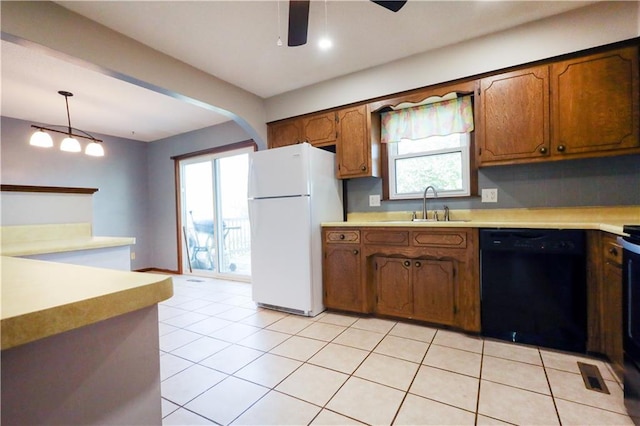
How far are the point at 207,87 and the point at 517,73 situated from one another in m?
2.75

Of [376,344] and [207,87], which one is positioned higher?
[207,87]

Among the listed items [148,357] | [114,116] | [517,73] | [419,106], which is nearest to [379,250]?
[419,106]

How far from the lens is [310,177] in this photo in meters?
2.82

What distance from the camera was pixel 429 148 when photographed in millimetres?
2955

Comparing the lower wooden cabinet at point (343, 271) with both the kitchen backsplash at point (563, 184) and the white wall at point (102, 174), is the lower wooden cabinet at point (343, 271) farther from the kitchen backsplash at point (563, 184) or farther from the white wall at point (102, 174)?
the white wall at point (102, 174)

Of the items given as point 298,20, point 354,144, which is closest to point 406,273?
point 354,144

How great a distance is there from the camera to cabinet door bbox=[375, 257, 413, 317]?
2543 millimetres

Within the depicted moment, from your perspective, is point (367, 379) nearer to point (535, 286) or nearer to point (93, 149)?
point (535, 286)

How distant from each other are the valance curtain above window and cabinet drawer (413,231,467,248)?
102 cm

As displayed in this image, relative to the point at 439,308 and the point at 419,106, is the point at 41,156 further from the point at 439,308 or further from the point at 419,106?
the point at 439,308

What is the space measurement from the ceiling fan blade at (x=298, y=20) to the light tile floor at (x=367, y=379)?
2093 mm

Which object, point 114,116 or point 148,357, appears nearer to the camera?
point 148,357

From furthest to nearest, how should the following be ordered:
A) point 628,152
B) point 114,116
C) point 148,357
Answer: point 114,116
point 628,152
point 148,357

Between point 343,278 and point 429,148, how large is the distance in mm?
1544
